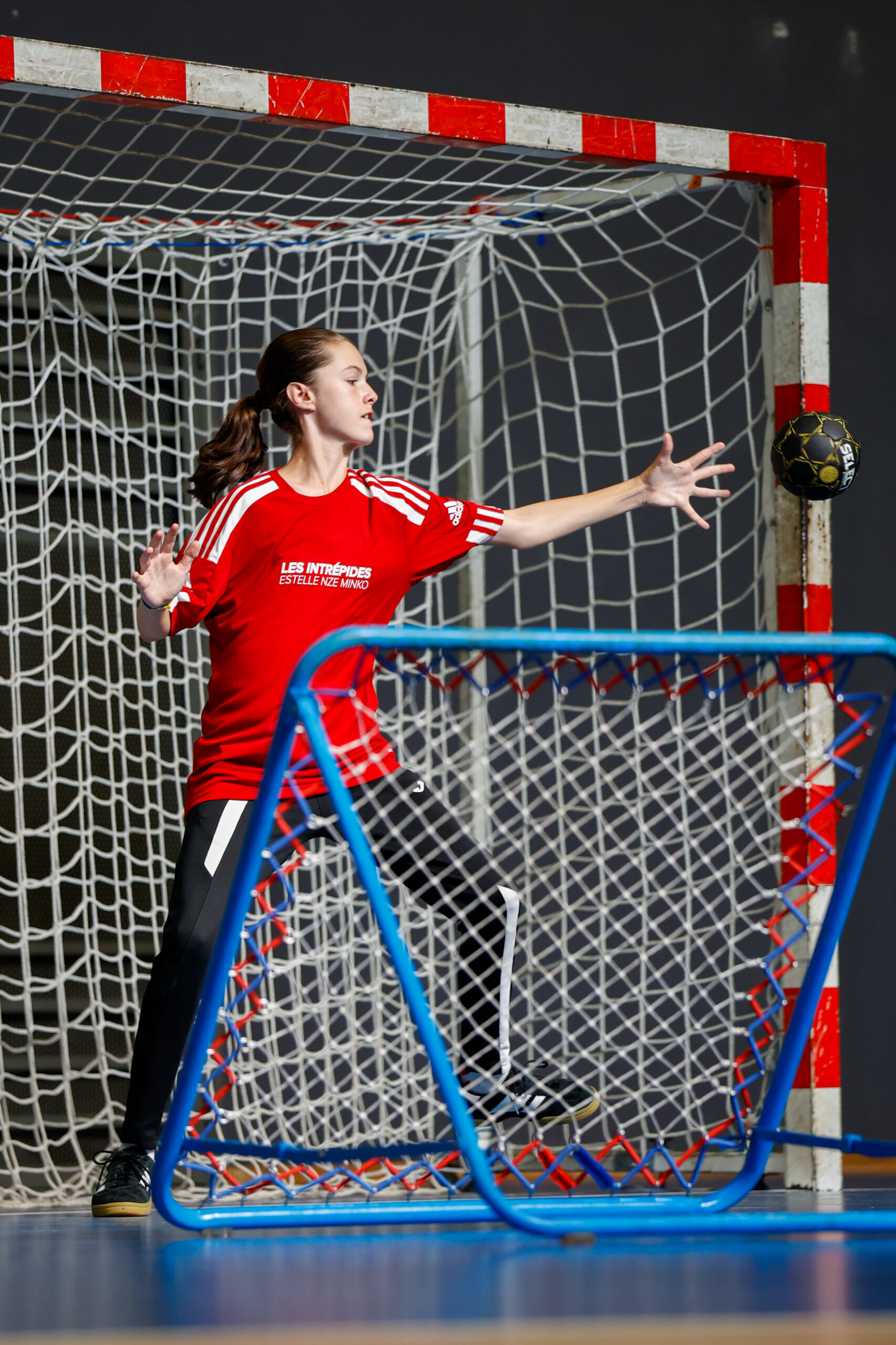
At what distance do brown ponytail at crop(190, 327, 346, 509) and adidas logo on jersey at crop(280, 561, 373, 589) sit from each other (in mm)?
276

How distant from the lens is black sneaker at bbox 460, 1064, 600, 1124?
8.77ft

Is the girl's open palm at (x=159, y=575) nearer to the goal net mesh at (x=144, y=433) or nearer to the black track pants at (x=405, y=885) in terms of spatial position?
the black track pants at (x=405, y=885)

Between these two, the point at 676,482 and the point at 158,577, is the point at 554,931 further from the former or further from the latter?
the point at 158,577

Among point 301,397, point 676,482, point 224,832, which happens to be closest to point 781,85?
point 676,482

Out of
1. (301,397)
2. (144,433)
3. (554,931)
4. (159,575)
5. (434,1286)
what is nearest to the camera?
(434,1286)

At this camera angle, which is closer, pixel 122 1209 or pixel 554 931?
pixel 122 1209

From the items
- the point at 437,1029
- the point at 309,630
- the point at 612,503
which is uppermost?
the point at 612,503

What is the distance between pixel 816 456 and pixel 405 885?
124 centimetres

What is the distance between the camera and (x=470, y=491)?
4.04 m

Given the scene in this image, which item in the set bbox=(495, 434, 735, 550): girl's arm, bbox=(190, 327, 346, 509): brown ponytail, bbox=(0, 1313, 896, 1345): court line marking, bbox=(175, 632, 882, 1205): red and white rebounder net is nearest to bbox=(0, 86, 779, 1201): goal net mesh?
bbox=(175, 632, 882, 1205): red and white rebounder net

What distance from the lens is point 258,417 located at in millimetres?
3059

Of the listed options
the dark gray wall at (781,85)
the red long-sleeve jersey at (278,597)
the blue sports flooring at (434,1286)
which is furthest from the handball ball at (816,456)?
the dark gray wall at (781,85)

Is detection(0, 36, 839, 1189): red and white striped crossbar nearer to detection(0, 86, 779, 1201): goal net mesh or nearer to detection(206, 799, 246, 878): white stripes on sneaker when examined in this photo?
detection(0, 86, 779, 1201): goal net mesh

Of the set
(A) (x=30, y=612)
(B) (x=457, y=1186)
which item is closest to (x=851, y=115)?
(A) (x=30, y=612)
